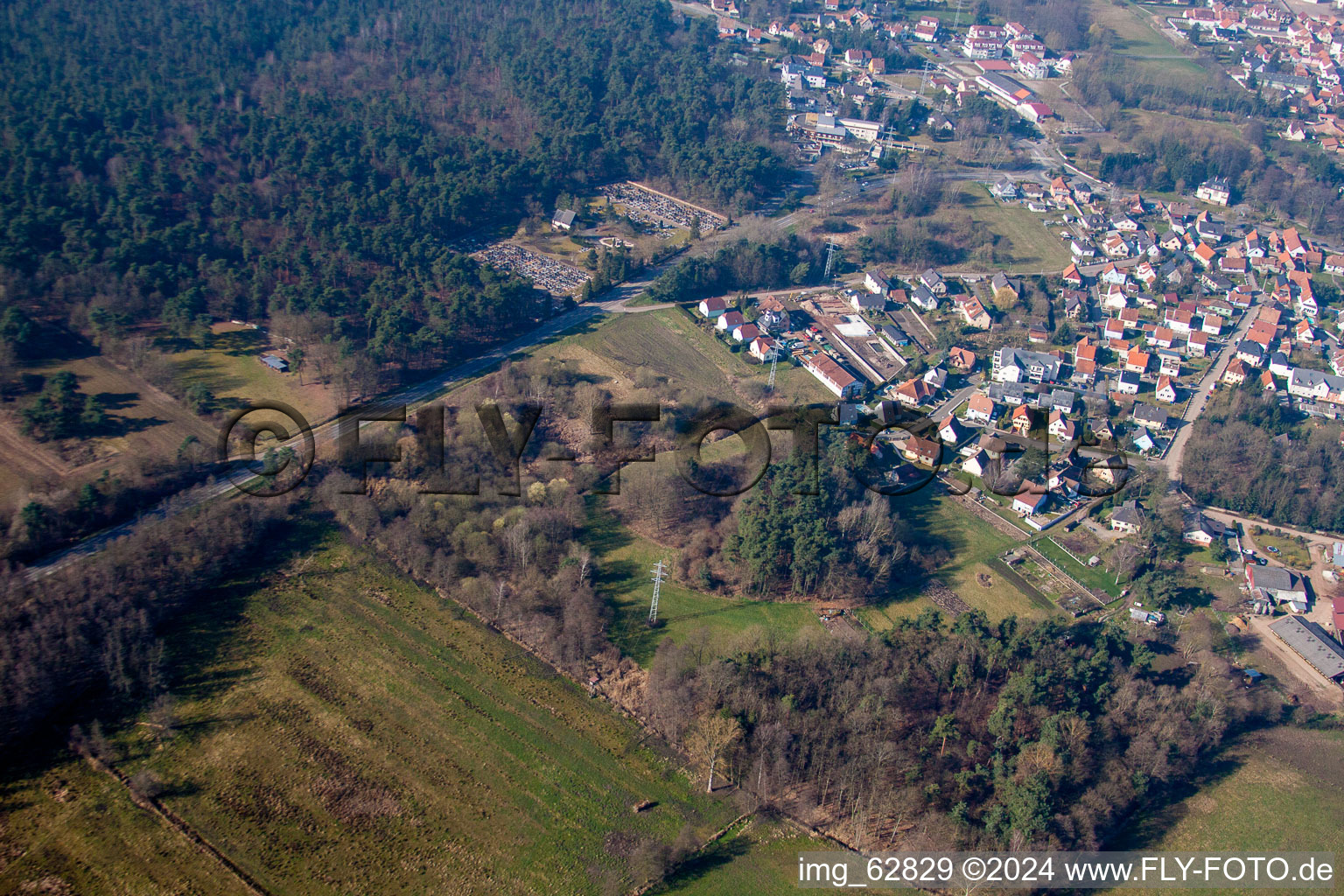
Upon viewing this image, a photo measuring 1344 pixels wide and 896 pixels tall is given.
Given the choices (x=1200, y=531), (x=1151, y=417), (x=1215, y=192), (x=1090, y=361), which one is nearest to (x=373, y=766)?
(x=1200, y=531)

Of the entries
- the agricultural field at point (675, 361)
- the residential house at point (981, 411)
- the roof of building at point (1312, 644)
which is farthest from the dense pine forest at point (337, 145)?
the roof of building at point (1312, 644)

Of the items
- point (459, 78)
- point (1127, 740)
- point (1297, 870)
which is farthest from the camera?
point (459, 78)

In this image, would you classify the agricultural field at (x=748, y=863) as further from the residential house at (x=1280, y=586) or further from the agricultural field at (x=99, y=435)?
the agricultural field at (x=99, y=435)

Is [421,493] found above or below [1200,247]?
below

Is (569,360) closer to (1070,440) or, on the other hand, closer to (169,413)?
(169,413)

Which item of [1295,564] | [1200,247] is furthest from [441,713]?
[1200,247]

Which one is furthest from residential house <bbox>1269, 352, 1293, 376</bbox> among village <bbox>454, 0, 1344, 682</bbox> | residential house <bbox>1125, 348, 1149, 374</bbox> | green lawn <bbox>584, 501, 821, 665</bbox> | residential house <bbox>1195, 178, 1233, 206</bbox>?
green lawn <bbox>584, 501, 821, 665</bbox>
